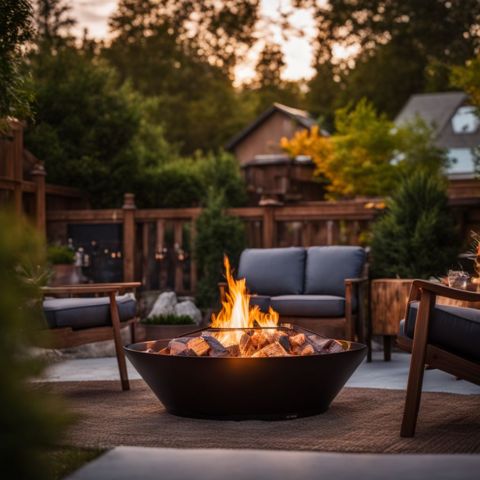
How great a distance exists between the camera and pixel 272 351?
4.42 meters

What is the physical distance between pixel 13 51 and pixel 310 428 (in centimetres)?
317

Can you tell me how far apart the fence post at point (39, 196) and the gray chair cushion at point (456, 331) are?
718 centimetres

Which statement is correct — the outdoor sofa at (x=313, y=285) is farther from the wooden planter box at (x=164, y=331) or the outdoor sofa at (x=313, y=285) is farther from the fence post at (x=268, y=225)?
the fence post at (x=268, y=225)

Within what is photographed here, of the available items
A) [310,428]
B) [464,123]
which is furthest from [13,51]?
[464,123]

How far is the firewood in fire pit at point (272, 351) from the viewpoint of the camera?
440cm

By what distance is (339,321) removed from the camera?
6.76 m

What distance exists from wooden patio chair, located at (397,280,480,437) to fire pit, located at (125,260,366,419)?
0.50 metres

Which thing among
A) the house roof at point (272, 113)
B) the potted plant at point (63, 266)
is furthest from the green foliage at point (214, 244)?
the house roof at point (272, 113)

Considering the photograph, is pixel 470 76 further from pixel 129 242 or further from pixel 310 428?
pixel 310 428

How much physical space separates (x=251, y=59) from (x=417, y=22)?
2.88 meters

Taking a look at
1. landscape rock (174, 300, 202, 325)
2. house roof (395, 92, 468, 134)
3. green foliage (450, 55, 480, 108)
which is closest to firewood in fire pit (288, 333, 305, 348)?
landscape rock (174, 300, 202, 325)

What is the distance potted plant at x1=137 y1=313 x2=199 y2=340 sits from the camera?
8.14 m

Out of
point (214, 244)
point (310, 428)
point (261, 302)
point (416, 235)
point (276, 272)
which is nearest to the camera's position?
point (310, 428)

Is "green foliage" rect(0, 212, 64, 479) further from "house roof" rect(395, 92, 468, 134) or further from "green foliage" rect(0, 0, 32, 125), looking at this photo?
"house roof" rect(395, 92, 468, 134)
